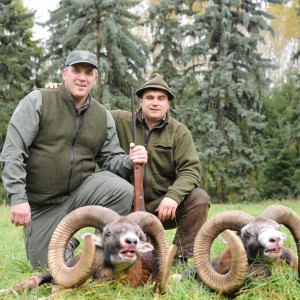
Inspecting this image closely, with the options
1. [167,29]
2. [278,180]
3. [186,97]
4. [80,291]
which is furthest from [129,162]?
[278,180]

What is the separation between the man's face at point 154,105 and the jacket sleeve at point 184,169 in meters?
0.40

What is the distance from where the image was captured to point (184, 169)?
6.33 m

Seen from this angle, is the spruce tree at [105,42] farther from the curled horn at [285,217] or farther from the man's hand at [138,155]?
the curled horn at [285,217]

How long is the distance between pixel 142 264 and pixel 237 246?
1.09 metres

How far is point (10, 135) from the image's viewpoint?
223 inches

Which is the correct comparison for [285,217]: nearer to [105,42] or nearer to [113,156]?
[113,156]

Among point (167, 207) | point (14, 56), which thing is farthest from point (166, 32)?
point (167, 207)

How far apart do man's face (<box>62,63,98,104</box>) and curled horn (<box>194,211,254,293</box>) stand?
2.33 meters

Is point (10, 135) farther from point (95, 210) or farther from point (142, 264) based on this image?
point (142, 264)

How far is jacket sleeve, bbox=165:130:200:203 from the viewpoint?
19.7ft

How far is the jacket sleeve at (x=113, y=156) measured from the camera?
20.7 feet

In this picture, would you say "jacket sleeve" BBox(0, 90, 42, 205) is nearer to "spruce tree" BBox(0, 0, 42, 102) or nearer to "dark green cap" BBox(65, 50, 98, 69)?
"dark green cap" BBox(65, 50, 98, 69)

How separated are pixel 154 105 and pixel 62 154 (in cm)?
141

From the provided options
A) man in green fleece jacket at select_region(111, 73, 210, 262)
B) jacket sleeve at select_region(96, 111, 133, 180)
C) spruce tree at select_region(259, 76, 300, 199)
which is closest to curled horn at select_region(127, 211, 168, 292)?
man in green fleece jacket at select_region(111, 73, 210, 262)
